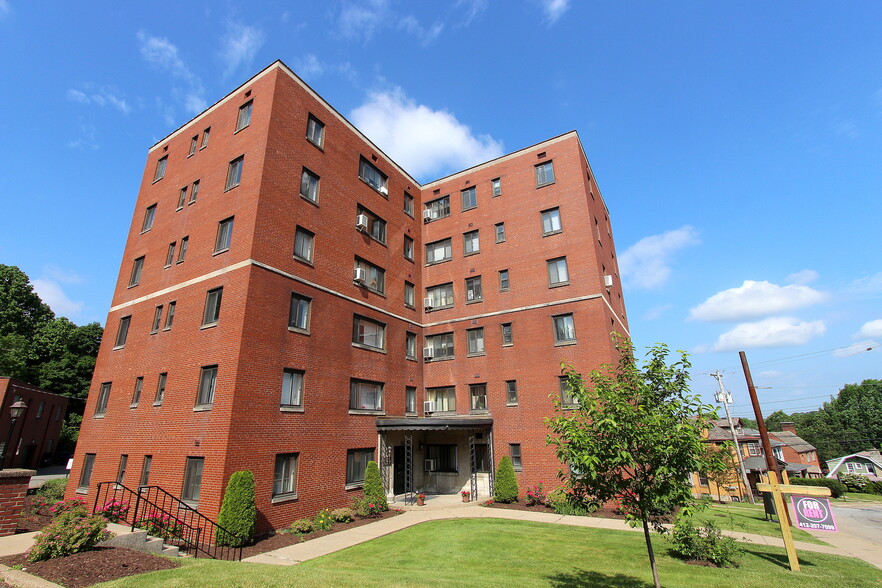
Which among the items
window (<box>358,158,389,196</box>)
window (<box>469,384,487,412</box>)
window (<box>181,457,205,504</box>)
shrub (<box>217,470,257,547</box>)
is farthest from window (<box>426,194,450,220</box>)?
shrub (<box>217,470,257,547</box>)

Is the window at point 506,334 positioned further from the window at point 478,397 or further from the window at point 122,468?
the window at point 122,468

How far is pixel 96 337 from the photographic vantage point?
174ft

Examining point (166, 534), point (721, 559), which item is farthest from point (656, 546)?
point (166, 534)

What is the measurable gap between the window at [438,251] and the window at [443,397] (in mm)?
8970

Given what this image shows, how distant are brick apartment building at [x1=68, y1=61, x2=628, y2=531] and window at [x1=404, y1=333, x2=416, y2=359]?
0.14m

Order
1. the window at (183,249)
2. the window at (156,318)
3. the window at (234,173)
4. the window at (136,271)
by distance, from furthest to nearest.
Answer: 1. the window at (136,271)
2. the window at (183,249)
3. the window at (234,173)
4. the window at (156,318)

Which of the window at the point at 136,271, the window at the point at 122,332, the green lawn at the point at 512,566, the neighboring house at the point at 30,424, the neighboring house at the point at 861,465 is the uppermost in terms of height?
the window at the point at 136,271

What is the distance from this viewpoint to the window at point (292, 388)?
17125mm

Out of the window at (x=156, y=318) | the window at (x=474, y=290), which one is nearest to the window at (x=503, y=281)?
the window at (x=474, y=290)

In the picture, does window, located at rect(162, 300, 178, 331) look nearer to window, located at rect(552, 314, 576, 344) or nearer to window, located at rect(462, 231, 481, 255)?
window, located at rect(462, 231, 481, 255)

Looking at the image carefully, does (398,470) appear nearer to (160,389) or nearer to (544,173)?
(160,389)

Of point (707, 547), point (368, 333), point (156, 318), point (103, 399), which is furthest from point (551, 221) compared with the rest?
point (103, 399)

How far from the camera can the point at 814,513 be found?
11.8 meters

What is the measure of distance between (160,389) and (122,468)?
12.0 feet
